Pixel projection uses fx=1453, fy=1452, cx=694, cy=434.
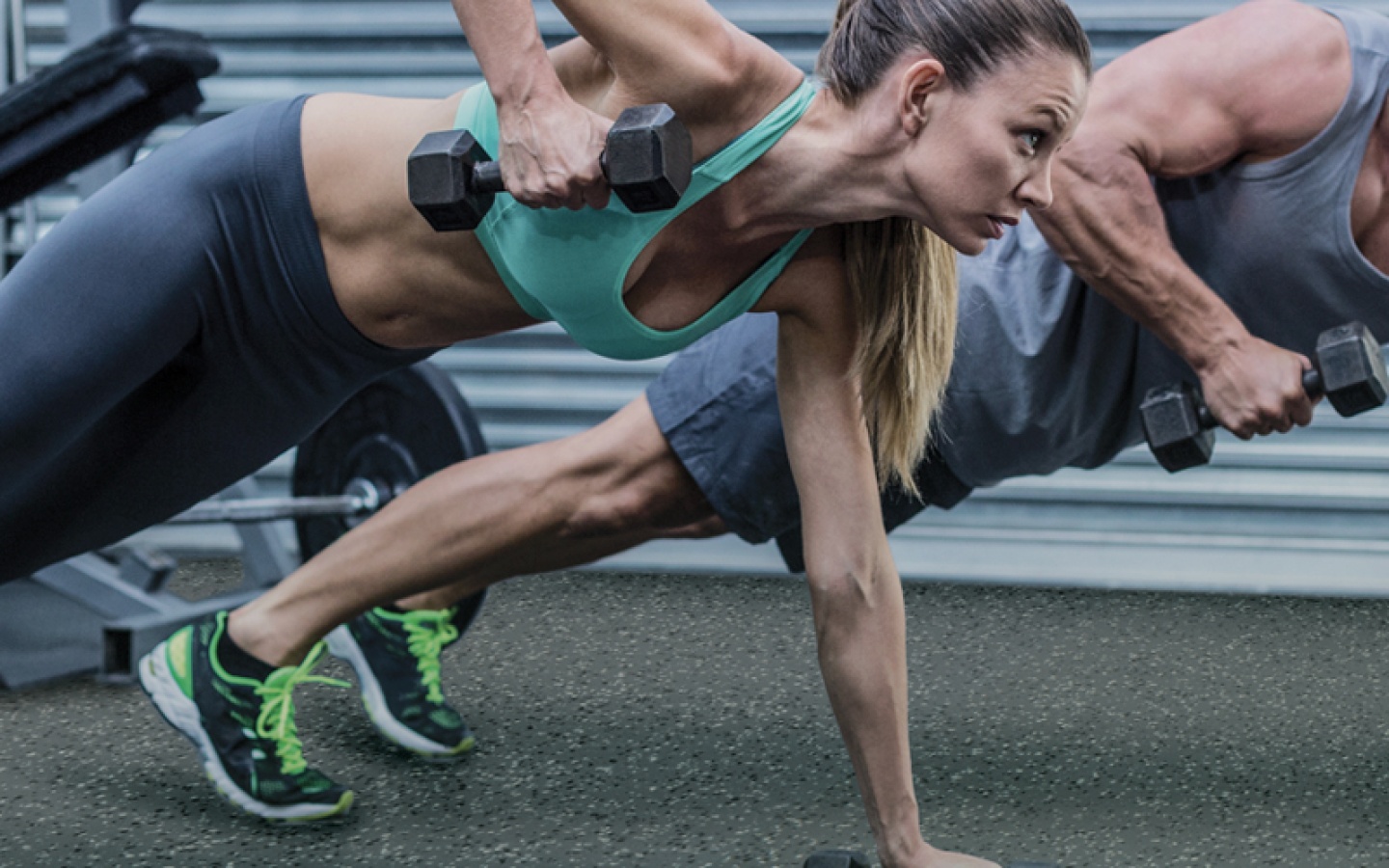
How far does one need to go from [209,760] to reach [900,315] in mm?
1045

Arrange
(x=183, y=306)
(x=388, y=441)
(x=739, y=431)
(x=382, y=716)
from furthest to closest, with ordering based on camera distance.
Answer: (x=388, y=441)
(x=382, y=716)
(x=739, y=431)
(x=183, y=306)

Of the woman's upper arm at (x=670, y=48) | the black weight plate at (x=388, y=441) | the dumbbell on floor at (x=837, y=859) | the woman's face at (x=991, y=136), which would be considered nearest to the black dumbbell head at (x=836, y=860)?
the dumbbell on floor at (x=837, y=859)

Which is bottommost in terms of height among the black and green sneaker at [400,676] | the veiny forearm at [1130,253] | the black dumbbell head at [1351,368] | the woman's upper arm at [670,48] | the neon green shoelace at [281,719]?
the black and green sneaker at [400,676]

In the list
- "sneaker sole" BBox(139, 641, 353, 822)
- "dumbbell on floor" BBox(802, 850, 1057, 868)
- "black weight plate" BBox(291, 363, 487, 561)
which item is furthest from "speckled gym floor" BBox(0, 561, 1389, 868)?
"black weight plate" BBox(291, 363, 487, 561)

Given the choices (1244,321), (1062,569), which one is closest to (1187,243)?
(1244,321)

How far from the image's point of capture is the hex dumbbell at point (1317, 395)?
5.50ft

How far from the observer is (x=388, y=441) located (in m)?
2.41

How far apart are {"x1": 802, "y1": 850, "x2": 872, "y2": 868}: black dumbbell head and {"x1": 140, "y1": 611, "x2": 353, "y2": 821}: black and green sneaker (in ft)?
2.11

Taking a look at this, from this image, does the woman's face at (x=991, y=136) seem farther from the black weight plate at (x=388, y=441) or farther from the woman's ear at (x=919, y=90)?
the black weight plate at (x=388, y=441)

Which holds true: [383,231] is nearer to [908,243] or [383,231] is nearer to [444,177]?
[444,177]

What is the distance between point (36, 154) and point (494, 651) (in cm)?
131

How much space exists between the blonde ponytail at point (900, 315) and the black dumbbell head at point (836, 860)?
439 millimetres

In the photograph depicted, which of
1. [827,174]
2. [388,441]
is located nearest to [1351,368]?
[827,174]

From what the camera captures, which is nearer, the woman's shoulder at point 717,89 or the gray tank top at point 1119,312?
the woman's shoulder at point 717,89
